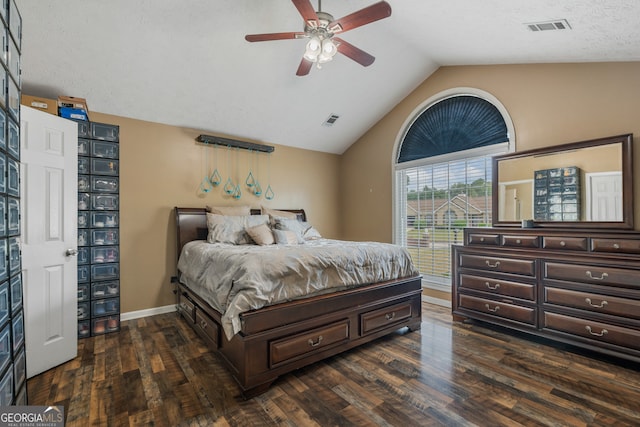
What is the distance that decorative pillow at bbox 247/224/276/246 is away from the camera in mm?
3512

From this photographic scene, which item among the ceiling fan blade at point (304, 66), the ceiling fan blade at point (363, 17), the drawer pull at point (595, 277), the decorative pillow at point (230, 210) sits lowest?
the drawer pull at point (595, 277)

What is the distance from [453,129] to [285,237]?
8.97 ft

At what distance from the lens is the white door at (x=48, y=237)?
2264 millimetres

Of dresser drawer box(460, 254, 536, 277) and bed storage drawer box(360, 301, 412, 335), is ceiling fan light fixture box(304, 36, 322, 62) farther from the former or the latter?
dresser drawer box(460, 254, 536, 277)

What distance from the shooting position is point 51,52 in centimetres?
272

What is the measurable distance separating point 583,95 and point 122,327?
5.50 metres

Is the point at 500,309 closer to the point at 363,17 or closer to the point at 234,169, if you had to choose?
the point at 363,17

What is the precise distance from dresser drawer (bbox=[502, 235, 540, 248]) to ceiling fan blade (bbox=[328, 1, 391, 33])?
2493 mm

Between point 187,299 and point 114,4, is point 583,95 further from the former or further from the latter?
point 187,299

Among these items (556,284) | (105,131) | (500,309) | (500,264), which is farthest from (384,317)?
(105,131)

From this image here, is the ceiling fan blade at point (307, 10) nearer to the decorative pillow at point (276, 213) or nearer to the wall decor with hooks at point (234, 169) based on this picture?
the wall decor with hooks at point (234, 169)

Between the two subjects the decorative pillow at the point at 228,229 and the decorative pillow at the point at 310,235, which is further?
the decorative pillow at the point at 310,235

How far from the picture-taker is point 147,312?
3689 mm

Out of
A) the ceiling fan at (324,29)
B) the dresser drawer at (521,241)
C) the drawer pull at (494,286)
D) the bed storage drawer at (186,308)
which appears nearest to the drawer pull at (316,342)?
the bed storage drawer at (186,308)
